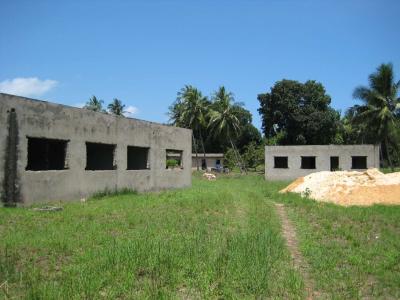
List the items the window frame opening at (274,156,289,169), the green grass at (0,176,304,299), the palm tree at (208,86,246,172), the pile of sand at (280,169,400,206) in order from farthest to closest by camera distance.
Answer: the palm tree at (208,86,246,172) < the window frame opening at (274,156,289,169) < the pile of sand at (280,169,400,206) < the green grass at (0,176,304,299)

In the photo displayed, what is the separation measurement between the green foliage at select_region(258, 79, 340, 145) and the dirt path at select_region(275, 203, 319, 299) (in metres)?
38.4

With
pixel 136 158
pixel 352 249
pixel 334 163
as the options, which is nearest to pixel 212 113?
pixel 334 163

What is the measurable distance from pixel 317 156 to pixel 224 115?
15.4 m

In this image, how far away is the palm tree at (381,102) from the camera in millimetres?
32938

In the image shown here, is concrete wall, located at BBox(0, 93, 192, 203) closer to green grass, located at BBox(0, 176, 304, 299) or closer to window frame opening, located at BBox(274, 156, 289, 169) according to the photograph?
green grass, located at BBox(0, 176, 304, 299)

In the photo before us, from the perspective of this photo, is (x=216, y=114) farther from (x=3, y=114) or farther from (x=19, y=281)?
(x=19, y=281)

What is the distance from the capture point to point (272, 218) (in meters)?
12.3

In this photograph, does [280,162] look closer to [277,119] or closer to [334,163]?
[334,163]

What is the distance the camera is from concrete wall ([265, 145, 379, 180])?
33.0m

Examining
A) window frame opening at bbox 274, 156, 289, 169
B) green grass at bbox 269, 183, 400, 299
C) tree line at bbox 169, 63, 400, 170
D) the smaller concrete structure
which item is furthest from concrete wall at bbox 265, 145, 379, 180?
the smaller concrete structure

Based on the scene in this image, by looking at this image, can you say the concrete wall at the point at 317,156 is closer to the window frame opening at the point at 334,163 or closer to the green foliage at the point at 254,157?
the window frame opening at the point at 334,163

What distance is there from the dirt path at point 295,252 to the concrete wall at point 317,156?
20.8 metres

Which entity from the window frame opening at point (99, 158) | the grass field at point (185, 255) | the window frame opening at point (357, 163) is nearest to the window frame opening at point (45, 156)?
the window frame opening at point (99, 158)

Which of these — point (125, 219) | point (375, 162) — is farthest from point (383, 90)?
point (125, 219)
